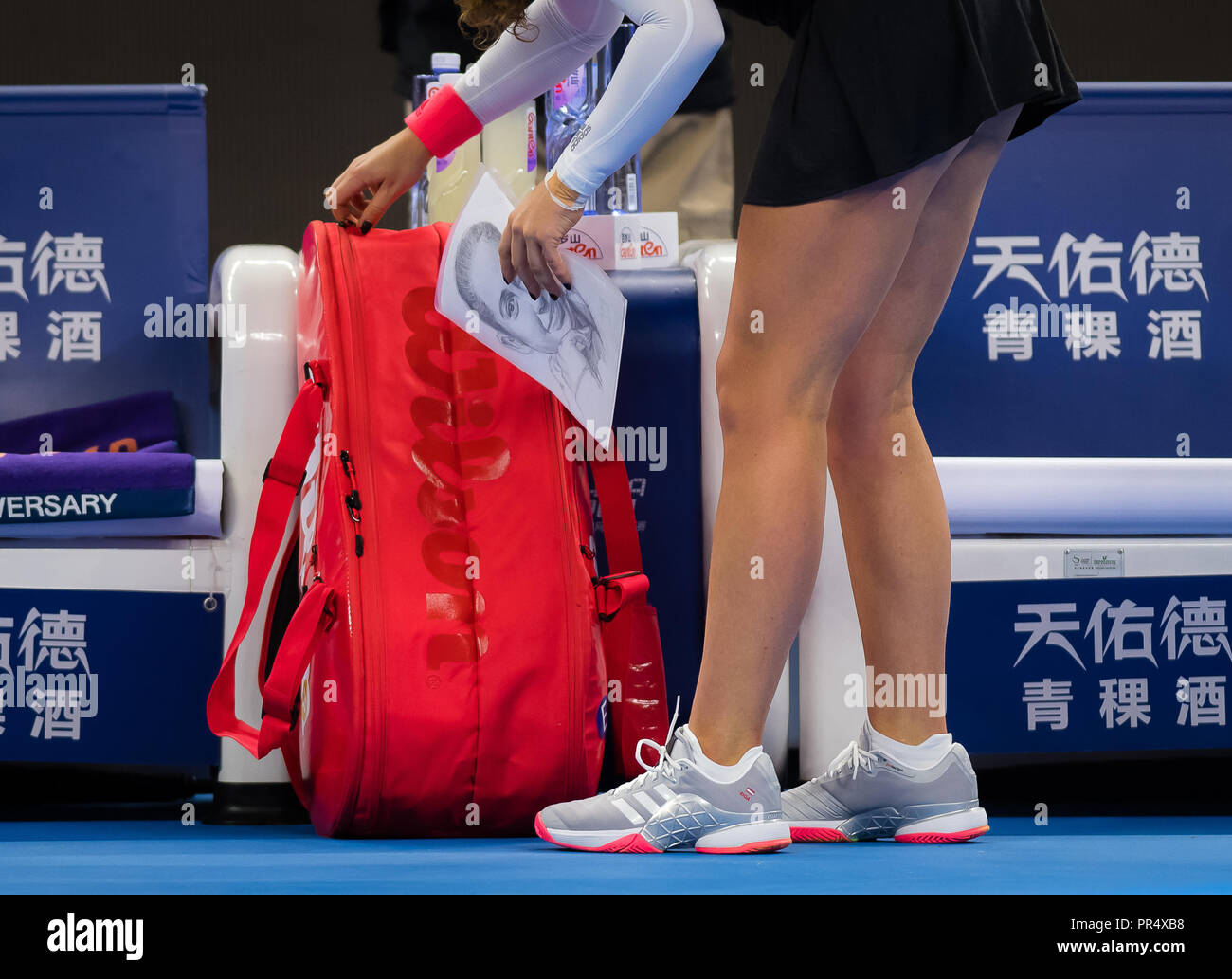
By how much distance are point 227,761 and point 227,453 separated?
302 mm

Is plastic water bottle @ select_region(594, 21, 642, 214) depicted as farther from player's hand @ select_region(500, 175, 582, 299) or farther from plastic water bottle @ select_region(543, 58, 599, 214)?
player's hand @ select_region(500, 175, 582, 299)

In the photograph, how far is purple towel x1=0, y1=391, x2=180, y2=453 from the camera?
153cm

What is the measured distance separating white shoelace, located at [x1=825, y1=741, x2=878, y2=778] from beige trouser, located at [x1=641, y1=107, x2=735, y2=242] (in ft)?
3.39

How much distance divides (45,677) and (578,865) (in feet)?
2.30

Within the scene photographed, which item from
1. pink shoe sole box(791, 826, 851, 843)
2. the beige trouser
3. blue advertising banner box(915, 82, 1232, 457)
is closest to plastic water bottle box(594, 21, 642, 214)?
the beige trouser

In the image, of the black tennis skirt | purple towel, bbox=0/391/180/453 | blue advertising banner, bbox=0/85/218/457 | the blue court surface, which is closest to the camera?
the blue court surface

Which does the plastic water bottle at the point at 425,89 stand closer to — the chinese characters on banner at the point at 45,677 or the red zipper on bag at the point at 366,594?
the red zipper on bag at the point at 366,594

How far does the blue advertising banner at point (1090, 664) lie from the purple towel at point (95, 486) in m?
0.78

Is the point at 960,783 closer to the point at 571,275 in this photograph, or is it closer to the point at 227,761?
the point at 571,275

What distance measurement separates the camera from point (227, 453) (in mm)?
1213

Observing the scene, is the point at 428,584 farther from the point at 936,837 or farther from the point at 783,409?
the point at 936,837

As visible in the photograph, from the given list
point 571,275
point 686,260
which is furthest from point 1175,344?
point 571,275

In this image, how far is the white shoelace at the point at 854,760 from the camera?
3.20ft

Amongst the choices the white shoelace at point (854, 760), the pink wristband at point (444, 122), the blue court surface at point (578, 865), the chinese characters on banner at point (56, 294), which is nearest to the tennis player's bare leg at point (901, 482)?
the white shoelace at point (854, 760)
